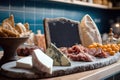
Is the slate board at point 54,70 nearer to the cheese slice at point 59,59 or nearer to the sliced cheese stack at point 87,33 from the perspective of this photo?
the cheese slice at point 59,59

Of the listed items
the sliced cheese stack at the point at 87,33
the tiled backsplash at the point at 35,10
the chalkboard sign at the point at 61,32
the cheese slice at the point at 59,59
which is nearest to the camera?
the cheese slice at the point at 59,59

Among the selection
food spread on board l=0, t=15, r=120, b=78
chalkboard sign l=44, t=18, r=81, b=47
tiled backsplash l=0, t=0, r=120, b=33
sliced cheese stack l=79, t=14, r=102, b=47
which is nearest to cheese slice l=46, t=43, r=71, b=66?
food spread on board l=0, t=15, r=120, b=78

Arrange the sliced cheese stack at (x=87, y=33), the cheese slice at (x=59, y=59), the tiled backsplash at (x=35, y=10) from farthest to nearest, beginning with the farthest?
1. the tiled backsplash at (x=35, y=10)
2. the sliced cheese stack at (x=87, y=33)
3. the cheese slice at (x=59, y=59)

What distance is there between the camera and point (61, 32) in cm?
157

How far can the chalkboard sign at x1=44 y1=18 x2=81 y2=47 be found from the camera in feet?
4.83

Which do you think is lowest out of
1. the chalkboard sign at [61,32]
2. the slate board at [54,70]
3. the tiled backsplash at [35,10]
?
the slate board at [54,70]

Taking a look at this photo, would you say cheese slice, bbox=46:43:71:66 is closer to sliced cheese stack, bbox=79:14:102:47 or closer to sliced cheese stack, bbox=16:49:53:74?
sliced cheese stack, bbox=16:49:53:74

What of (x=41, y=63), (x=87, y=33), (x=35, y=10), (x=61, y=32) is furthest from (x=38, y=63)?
(x=35, y=10)

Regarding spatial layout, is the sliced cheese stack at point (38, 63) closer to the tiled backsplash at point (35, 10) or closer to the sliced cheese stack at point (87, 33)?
the sliced cheese stack at point (87, 33)

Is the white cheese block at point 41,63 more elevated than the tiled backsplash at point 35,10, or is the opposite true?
the tiled backsplash at point 35,10

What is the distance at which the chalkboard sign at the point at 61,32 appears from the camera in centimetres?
147

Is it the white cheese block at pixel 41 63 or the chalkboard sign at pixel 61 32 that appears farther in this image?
the chalkboard sign at pixel 61 32

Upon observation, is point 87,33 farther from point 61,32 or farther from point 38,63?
point 38,63

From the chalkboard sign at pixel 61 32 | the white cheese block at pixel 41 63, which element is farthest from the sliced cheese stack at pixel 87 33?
the white cheese block at pixel 41 63
